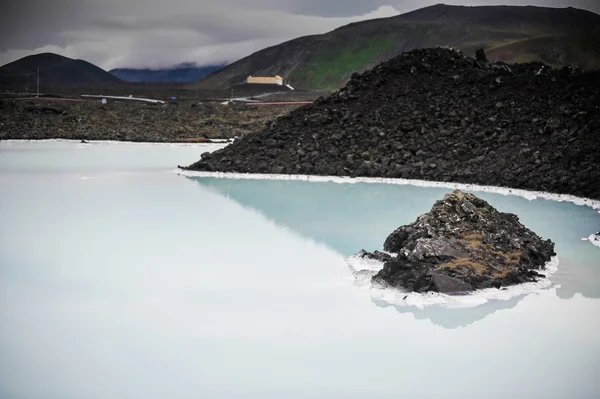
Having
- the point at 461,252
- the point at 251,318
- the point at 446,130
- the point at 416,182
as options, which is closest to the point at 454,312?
the point at 461,252

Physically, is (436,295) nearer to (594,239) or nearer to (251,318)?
(251,318)

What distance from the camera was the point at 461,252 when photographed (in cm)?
935

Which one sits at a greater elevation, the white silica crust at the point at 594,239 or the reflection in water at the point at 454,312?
the white silica crust at the point at 594,239

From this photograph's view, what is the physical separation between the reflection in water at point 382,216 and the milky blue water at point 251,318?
58 millimetres

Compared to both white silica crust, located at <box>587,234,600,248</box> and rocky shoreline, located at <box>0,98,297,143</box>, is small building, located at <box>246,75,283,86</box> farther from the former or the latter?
white silica crust, located at <box>587,234,600,248</box>

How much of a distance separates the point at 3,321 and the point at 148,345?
1.66 metres

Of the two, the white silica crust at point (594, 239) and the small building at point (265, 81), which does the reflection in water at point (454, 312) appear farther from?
the small building at point (265, 81)

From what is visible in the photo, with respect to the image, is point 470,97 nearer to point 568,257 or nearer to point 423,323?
point 568,257

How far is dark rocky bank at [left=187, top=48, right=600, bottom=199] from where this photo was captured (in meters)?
20.4

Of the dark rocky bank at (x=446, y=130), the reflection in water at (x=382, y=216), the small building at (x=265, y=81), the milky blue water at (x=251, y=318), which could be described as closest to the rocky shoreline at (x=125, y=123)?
the dark rocky bank at (x=446, y=130)

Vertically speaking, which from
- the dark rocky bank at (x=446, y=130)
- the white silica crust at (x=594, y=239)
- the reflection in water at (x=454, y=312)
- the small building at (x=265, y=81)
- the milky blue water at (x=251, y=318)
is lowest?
the milky blue water at (x=251, y=318)

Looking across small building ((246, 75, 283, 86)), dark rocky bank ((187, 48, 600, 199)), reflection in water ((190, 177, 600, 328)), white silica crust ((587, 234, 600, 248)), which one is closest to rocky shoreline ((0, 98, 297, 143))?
dark rocky bank ((187, 48, 600, 199))

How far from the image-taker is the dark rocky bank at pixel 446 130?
20.4 m

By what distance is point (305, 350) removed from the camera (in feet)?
22.3
